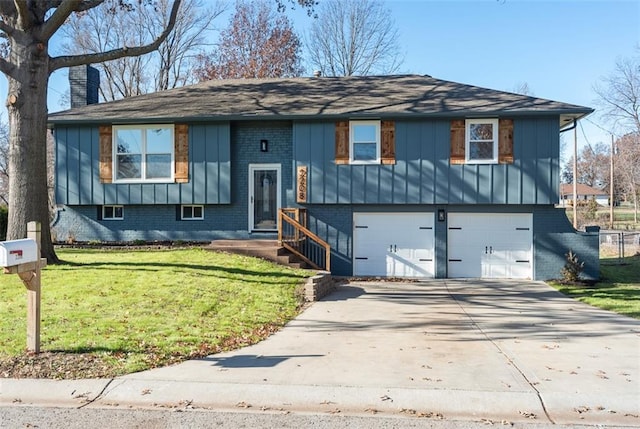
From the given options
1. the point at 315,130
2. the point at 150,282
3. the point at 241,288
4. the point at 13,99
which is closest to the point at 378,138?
the point at 315,130

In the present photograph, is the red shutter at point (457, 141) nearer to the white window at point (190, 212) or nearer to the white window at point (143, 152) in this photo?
the white window at point (190, 212)

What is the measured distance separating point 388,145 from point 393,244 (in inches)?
120

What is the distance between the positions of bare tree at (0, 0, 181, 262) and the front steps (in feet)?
14.5

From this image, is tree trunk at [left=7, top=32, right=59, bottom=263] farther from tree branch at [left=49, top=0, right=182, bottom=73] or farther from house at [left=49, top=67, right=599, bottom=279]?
house at [left=49, top=67, right=599, bottom=279]

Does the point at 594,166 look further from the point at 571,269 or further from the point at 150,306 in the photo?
the point at 150,306

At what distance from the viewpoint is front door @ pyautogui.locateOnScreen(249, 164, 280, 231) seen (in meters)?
16.3

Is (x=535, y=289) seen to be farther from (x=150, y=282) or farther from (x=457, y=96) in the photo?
(x=150, y=282)

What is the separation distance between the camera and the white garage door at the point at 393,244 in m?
15.8

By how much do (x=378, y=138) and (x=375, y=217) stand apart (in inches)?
95.4

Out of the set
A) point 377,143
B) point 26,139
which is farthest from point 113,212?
point 377,143

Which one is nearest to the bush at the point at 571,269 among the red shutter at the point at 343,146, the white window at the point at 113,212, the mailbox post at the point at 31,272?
the red shutter at the point at 343,146

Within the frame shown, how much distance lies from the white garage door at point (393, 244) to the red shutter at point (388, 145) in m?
1.69

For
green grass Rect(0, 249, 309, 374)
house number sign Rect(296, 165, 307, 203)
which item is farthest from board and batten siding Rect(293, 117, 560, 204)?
green grass Rect(0, 249, 309, 374)

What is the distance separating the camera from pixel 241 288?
10289mm
